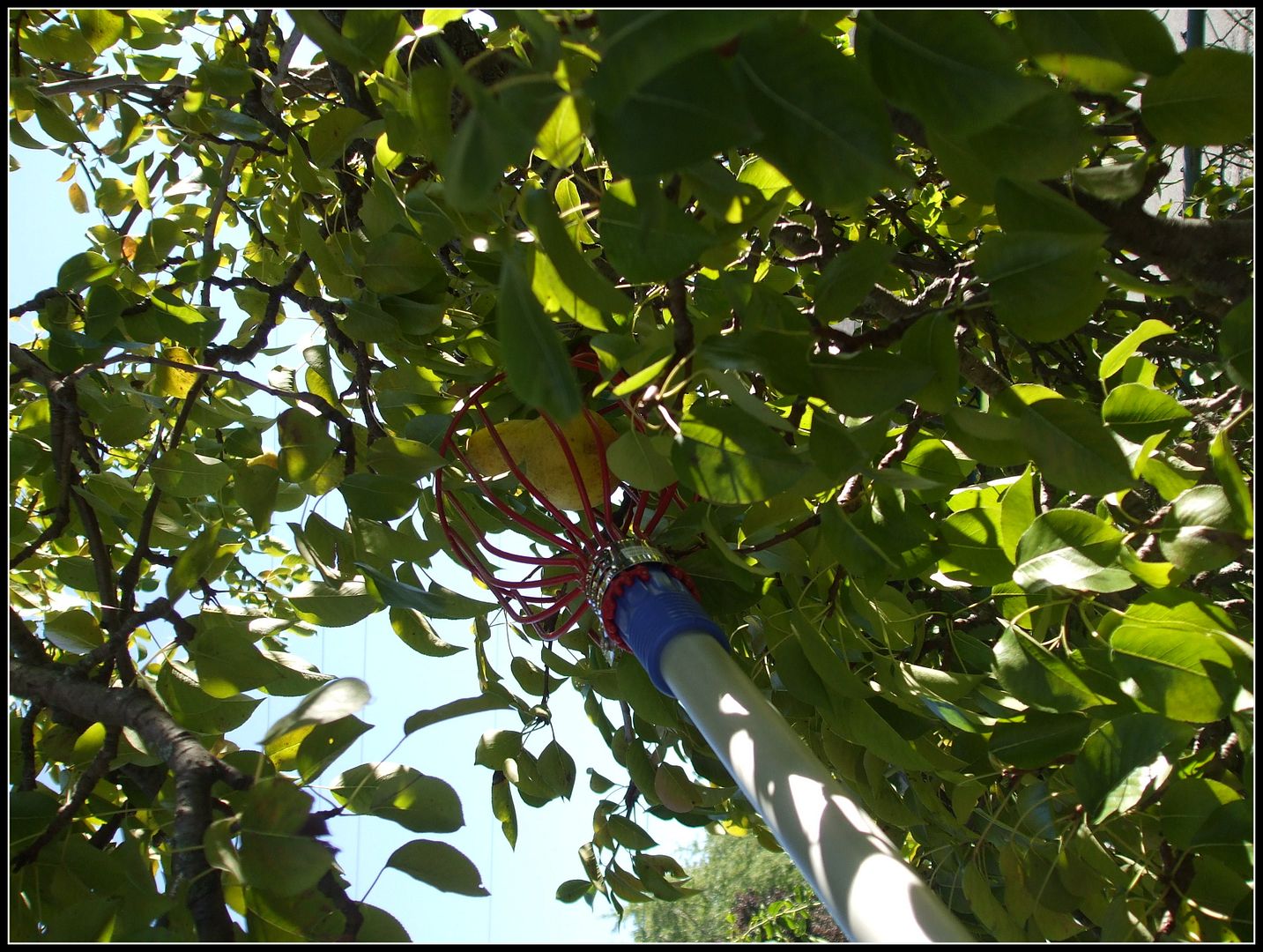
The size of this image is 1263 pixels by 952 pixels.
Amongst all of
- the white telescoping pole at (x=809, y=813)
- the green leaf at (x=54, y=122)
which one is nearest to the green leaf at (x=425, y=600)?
the white telescoping pole at (x=809, y=813)

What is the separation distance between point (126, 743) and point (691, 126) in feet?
1.18

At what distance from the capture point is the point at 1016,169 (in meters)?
0.22

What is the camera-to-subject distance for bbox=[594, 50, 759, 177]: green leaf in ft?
0.59

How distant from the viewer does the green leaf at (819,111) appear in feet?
0.62

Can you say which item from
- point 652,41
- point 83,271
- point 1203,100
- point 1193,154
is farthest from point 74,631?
point 1193,154

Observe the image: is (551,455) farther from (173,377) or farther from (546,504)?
(173,377)

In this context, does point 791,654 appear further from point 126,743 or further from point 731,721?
point 126,743

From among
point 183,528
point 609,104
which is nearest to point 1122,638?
point 609,104

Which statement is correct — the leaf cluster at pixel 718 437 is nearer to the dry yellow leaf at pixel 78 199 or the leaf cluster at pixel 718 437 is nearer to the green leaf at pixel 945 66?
the green leaf at pixel 945 66

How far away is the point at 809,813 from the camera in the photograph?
0.77 ft

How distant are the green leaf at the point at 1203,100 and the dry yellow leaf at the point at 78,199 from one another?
2.90 ft

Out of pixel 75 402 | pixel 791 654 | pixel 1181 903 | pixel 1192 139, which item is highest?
pixel 75 402

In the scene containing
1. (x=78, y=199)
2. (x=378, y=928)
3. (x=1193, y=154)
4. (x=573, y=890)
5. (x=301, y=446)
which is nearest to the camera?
(x=378, y=928)

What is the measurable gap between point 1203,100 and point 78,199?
0.90 meters
